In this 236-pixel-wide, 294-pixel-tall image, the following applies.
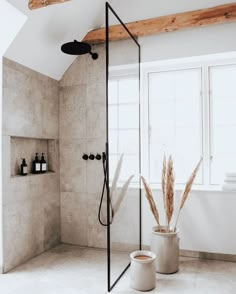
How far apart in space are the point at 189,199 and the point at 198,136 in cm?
74

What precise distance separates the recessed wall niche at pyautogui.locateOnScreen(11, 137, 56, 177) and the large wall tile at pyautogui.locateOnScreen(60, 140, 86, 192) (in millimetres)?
121

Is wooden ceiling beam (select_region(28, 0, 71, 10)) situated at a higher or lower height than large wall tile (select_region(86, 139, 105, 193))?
higher

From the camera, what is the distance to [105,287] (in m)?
2.35

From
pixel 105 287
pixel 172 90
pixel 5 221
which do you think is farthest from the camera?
pixel 172 90

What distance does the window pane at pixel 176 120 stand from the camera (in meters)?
3.22

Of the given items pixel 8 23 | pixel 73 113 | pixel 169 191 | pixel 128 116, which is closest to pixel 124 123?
pixel 128 116

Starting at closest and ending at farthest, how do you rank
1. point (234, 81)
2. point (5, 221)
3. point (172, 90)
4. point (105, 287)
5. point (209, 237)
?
point (105, 287) → point (5, 221) → point (209, 237) → point (234, 81) → point (172, 90)

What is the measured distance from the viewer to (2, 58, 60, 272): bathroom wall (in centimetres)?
268

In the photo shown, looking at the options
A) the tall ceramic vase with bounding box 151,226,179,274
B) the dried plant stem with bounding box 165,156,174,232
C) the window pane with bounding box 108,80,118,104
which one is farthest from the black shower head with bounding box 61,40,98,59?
the tall ceramic vase with bounding box 151,226,179,274

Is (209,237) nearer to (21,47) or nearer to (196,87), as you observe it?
(196,87)

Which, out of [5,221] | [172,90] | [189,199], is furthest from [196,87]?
[5,221]

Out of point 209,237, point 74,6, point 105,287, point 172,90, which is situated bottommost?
point 105,287

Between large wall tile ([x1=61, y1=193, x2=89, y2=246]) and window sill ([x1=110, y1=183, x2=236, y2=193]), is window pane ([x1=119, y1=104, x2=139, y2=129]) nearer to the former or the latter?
window sill ([x1=110, y1=183, x2=236, y2=193])

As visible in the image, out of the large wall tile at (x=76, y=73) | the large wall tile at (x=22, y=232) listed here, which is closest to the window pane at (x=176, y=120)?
the large wall tile at (x=76, y=73)
